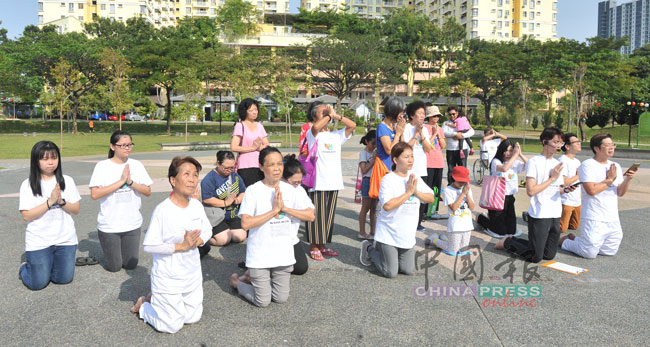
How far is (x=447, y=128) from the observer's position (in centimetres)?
888

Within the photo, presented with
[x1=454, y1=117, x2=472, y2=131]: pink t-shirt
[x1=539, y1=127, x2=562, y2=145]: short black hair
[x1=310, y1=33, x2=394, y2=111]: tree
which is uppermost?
[x1=310, y1=33, x2=394, y2=111]: tree

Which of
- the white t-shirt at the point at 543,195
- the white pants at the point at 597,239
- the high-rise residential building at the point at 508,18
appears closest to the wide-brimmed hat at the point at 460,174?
the white t-shirt at the point at 543,195

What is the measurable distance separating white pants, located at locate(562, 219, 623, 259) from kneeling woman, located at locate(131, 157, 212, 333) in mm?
4485

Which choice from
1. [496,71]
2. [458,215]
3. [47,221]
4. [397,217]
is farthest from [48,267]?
[496,71]

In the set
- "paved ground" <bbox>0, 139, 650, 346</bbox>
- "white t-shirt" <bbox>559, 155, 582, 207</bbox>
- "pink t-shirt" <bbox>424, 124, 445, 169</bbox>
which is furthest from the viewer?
"pink t-shirt" <bbox>424, 124, 445, 169</bbox>

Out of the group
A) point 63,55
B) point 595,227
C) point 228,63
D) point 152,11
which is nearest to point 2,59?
point 63,55

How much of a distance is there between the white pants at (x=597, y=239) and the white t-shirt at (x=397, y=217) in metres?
2.32

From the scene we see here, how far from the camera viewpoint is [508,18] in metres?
88.5

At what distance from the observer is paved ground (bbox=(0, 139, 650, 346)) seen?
11.8 feet

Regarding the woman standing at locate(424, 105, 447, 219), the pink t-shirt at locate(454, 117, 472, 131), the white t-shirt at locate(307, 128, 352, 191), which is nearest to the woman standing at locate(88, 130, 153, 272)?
the white t-shirt at locate(307, 128, 352, 191)

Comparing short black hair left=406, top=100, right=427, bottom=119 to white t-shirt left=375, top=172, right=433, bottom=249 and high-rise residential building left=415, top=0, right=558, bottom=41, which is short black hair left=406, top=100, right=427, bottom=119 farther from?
high-rise residential building left=415, top=0, right=558, bottom=41

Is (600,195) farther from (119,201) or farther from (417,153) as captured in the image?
(119,201)

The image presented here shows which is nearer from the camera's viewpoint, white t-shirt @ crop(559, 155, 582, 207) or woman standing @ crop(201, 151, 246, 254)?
woman standing @ crop(201, 151, 246, 254)

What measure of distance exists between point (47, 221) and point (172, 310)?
1.79 m
